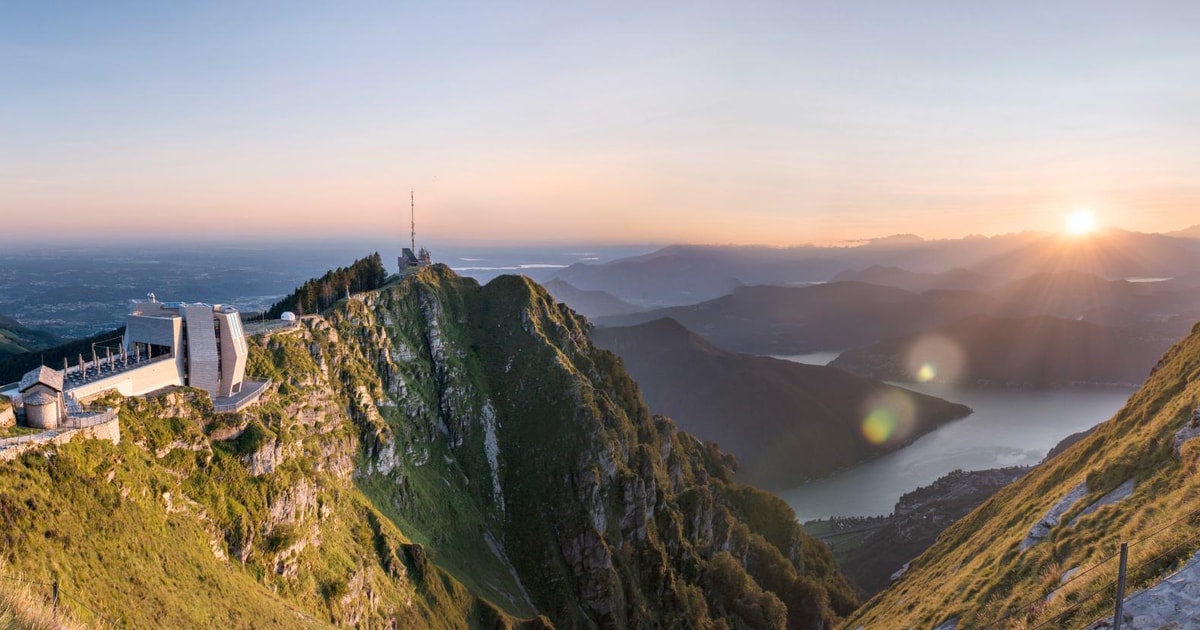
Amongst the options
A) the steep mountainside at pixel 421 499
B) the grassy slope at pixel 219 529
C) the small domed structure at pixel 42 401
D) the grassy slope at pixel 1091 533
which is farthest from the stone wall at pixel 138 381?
the grassy slope at pixel 1091 533

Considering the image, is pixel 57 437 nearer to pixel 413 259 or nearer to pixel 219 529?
pixel 219 529

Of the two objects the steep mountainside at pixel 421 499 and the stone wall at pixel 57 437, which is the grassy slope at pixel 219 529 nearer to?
the steep mountainside at pixel 421 499

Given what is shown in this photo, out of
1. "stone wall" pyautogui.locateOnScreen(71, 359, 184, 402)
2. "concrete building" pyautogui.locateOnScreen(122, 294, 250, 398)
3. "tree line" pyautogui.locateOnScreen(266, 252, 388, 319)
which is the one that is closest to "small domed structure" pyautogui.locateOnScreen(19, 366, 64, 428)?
"stone wall" pyautogui.locateOnScreen(71, 359, 184, 402)

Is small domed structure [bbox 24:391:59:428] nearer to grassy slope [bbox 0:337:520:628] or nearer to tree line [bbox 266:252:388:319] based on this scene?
grassy slope [bbox 0:337:520:628]

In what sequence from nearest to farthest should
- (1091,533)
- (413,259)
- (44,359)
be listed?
(1091,533)
(44,359)
(413,259)

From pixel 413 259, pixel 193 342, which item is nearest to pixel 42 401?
pixel 193 342

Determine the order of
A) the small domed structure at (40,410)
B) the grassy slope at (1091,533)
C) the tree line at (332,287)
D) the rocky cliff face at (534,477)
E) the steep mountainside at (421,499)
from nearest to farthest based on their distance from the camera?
the grassy slope at (1091,533)
the small domed structure at (40,410)
the steep mountainside at (421,499)
the rocky cliff face at (534,477)
the tree line at (332,287)
